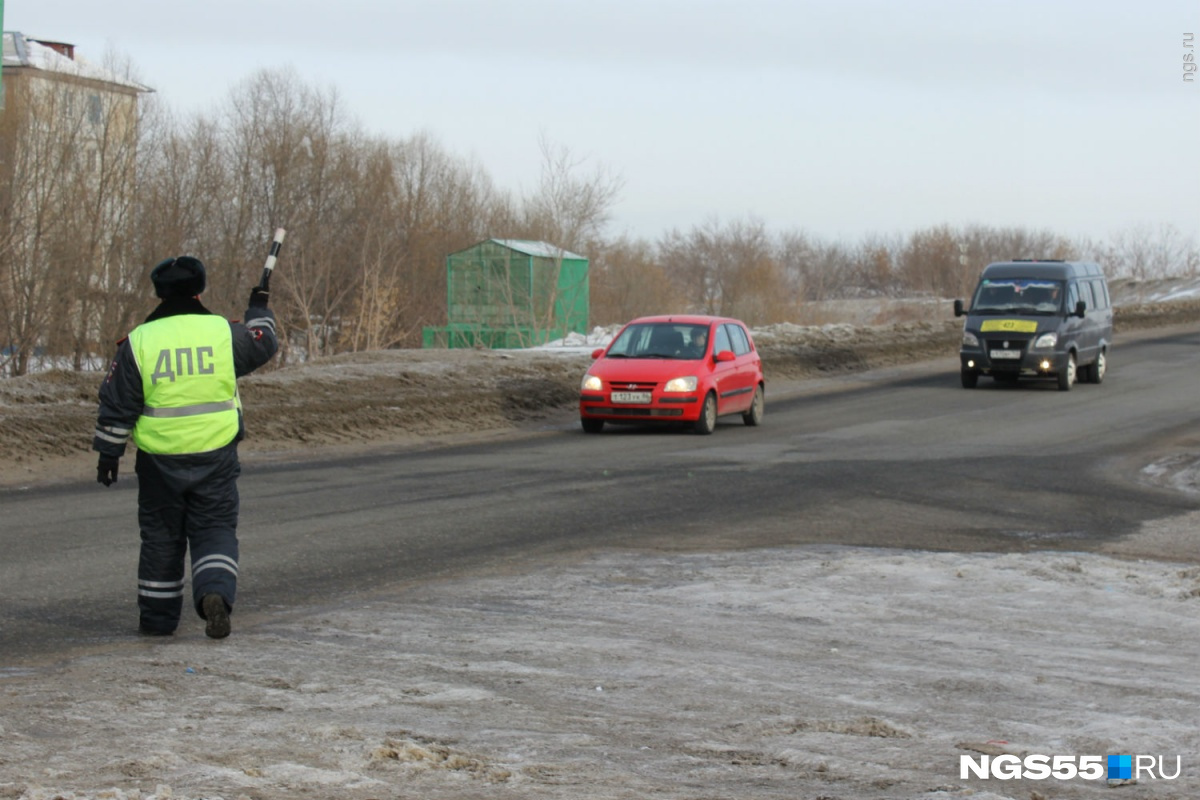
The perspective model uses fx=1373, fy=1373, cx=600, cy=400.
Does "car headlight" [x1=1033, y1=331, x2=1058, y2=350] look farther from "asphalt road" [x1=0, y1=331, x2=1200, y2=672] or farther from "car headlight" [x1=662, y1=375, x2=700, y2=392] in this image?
"car headlight" [x1=662, y1=375, x2=700, y2=392]

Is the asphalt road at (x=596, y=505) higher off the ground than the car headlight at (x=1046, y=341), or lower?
lower

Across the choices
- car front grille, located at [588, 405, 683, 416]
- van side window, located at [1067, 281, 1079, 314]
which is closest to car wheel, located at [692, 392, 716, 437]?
car front grille, located at [588, 405, 683, 416]

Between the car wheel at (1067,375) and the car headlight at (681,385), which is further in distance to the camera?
the car wheel at (1067,375)

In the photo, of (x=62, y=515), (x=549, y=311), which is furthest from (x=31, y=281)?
(x=62, y=515)

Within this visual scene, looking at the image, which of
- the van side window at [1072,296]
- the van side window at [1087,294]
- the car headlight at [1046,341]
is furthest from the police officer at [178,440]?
the van side window at [1087,294]

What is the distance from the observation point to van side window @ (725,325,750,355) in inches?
808

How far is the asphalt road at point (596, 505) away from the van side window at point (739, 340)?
3.82 ft

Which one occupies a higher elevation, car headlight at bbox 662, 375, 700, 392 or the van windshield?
the van windshield

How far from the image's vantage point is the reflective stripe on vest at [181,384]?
22.1 ft

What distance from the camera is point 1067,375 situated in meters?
26.0

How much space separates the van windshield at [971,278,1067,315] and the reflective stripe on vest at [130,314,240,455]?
2144 centimetres

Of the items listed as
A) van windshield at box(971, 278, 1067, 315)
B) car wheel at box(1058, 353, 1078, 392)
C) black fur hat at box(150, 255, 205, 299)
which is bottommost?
car wheel at box(1058, 353, 1078, 392)

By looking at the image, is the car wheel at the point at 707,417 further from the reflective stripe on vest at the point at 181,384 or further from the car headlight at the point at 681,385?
the reflective stripe on vest at the point at 181,384

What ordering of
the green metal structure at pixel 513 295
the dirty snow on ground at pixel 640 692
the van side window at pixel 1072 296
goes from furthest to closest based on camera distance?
the green metal structure at pixel 513 295 → the van side window at pixel 1072 296 → the dirty snow on ground at pixel 640 692
